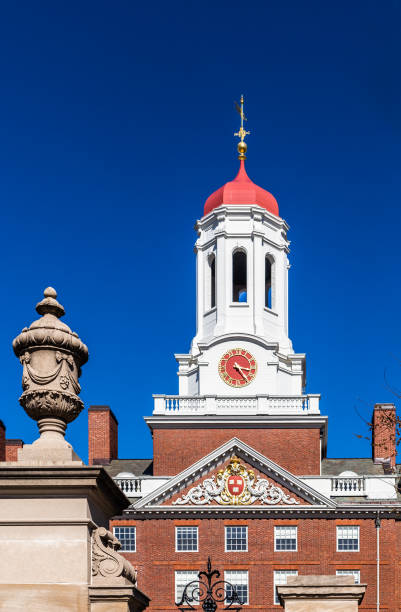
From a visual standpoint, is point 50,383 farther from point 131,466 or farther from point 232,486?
point 131,466

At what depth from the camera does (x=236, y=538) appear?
5644 cm

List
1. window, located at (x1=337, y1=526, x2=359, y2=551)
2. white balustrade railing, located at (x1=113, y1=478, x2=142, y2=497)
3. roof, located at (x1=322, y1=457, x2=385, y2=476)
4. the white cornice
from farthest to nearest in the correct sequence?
1. roof, located at (x1=322, y1=457, x2=385, y2=476)
2. the white cornice
3. white balustrade railing, located at (x1=113, y1=478, x2=142, y2=497)
4. window, located at (x1=337, y1=526, x2=359, y2=551)

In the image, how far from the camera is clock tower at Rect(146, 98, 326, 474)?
58.6 metres

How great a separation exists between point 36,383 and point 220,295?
166ft

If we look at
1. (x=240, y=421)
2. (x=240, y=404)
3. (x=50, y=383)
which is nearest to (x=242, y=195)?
(x=240, y=404)

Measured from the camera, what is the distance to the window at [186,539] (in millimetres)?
56469

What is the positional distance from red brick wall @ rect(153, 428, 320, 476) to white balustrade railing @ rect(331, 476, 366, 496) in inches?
46.2

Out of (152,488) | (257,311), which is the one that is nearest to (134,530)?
(152,488)

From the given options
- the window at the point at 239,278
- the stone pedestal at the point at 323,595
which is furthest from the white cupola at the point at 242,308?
the stone pedestal at the point at 323,595

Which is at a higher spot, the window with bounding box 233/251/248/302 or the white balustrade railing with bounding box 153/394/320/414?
the window with bounding box 233/251/248/302

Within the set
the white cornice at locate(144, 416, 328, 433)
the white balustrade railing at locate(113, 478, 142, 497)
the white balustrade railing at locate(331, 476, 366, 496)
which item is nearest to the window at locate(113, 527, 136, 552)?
the white balustrade railing at locate(113, 478, 142, 497)

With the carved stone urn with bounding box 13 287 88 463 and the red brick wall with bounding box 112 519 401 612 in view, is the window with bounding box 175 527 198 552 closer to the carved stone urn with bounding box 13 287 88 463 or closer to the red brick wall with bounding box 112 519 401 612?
the red brick wall with bounding box 112 519 401 612

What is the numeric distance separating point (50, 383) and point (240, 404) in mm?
48411

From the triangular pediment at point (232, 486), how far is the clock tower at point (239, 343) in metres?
1.62
